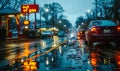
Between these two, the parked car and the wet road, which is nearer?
the wet road

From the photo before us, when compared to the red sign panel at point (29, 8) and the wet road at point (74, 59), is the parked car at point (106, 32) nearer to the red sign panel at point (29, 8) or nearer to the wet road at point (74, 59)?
the wet road at point (74, 59)

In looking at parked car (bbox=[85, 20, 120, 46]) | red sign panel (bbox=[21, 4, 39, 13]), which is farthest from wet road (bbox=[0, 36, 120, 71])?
red sign panel (bbox=[21, 4, 39, 13])

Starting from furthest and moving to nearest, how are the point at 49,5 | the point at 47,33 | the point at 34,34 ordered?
the point at 49,5, the point at 47,33, the point at 34,34

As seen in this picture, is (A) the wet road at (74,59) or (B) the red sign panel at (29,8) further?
(B) the red sign panel at (29,8)

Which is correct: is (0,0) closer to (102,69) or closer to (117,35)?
(117,35)

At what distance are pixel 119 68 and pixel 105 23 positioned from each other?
40.7 ft

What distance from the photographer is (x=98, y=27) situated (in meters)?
22.1

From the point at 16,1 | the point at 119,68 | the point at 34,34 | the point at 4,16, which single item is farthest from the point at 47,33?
the point at 119,68

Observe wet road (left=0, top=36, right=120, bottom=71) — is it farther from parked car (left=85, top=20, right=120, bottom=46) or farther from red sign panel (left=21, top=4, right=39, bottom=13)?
red sign panel (left=21, top=4, right=39, bottom=13)

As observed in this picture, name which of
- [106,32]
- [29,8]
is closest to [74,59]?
[106,32]

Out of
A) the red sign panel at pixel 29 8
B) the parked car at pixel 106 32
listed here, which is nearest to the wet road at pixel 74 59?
the parked car at pixel 106 32

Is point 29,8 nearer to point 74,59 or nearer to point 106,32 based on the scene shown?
point 106,32

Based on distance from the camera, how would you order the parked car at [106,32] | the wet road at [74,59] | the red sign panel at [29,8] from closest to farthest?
1. the wet road at [74,59]
2. the parked car at [106,32]
3. the red sign panel at [29,8]

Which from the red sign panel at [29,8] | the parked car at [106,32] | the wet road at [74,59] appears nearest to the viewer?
the wet road at [74,59]
